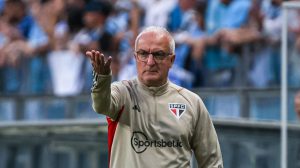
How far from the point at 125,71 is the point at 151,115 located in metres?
6.03

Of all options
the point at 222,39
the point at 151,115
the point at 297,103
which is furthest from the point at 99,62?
the point at 222,39

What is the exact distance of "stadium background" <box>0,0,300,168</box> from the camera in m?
10.2

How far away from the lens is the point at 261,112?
1040 centimetres

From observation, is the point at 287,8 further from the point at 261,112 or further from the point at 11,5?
the point at 11,5

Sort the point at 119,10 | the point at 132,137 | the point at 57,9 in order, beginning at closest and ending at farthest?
the point at 132,137
the point at 119,10
the point at 57,9

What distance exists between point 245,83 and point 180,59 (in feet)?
3.96

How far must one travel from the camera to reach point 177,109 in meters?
6.58

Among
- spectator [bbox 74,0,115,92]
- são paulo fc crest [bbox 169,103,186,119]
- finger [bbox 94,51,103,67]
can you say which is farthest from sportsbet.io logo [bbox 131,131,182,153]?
spectator [bbox 74,0,115,92]

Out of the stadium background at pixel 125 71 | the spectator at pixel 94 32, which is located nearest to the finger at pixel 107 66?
the stadium background at pixel 125 71

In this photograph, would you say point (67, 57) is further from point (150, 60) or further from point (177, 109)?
point (150, 60)

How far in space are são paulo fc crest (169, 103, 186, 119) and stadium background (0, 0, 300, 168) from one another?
11.7ft

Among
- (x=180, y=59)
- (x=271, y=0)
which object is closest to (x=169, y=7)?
(x=180, y=59)

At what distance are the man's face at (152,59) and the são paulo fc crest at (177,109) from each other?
218mm

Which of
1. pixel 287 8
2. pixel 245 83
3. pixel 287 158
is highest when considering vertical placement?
pixel 287 8
